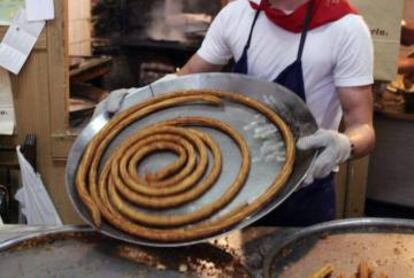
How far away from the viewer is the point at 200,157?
1.43 meters

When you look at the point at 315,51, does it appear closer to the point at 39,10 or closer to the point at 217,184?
the point at 217,184

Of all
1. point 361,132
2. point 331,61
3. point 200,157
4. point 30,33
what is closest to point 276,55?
point 331,61

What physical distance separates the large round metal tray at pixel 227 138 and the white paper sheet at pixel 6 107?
3.90ft

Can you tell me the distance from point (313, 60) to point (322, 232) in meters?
A: 0.48

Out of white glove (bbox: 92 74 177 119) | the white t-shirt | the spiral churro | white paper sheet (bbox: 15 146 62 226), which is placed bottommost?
white paper sheet (bbox: 15 146 62 226)

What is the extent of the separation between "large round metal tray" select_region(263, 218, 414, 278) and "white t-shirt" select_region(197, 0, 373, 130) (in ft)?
1.16

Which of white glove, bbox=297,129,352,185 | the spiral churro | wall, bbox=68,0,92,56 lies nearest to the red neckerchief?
the spiral churro

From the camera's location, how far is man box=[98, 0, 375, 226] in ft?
5.39

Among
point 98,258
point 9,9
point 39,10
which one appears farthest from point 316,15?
point 9,9

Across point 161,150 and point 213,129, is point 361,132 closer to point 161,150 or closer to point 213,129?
point 213,129

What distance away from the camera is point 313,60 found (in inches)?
66.1

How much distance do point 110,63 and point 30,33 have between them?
690mm

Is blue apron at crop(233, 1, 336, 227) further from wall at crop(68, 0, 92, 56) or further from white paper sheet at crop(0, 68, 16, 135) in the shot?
wall at crop(68, 0, 92, 56)

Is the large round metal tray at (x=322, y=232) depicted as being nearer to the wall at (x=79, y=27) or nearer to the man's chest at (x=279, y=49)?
the man's chest at (x=279, y=49)
